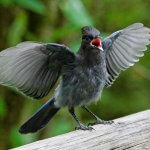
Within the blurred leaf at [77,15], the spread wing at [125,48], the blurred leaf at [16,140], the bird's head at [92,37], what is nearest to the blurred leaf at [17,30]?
the blurred leaf at [77,15]

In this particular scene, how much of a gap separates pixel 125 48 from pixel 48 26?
4.99 ft

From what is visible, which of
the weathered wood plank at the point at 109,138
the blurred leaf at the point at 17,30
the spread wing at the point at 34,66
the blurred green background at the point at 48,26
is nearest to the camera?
the weathered wood plank at the point at 109,138

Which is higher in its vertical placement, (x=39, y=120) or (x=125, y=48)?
(x=125, y=48)

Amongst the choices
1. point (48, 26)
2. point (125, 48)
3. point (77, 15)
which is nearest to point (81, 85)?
point (125, 48)

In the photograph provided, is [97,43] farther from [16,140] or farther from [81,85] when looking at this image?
[16,140]

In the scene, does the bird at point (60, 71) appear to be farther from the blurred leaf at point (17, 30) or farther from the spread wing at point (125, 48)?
the blurred leaf at point (17, 30)

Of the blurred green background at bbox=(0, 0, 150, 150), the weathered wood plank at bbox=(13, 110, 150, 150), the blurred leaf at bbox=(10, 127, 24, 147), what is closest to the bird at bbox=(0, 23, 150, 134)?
the weathered wood plank at bbox=(13, 110, 150, 150)

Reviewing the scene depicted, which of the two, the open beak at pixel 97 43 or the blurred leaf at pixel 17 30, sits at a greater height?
the blurred leaf at pixel 17 30

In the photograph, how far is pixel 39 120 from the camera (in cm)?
424

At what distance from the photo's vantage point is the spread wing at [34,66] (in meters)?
3.86

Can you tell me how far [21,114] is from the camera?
5.95 metres

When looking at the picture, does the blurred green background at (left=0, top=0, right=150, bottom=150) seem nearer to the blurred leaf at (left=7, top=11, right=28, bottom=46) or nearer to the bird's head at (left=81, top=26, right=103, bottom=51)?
the blurred leaf at (left=7, top=11, right=28, bottom=46)

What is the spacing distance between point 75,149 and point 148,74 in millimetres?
3623

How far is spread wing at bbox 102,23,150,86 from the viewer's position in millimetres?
4469
